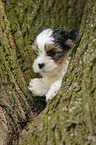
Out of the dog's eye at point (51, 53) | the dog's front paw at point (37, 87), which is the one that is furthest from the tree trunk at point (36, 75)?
the dog's eye at point (51, 53)

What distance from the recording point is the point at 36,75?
8.93 ft

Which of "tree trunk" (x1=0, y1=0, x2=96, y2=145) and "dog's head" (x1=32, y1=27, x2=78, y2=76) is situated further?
"dog's head" (x1=32, y1=27, x2=78, y2=76)

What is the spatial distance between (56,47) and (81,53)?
0.94 metres

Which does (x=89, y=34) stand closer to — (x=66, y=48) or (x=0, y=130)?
(x=66, y=48)

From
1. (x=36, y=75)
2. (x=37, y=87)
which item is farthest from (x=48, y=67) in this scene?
(x=37, y=87)

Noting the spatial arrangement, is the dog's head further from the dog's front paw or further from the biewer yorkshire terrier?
the dog's front paw

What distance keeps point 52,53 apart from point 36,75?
0.47 m

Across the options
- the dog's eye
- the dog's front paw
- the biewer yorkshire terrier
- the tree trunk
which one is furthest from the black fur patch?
the dog's front paw

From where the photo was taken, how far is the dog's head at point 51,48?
247 centimetres

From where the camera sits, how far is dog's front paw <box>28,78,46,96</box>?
2.60 m

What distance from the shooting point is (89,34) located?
63.2 inches

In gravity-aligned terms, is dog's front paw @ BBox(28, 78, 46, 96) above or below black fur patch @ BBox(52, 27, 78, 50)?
below

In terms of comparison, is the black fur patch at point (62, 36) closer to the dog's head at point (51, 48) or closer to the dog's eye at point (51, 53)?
the dog's head at point (51, 48)

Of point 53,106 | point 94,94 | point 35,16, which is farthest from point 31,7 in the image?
point 94,94
